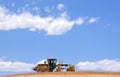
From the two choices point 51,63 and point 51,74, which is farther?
point 51,63

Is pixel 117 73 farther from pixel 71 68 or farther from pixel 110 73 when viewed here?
pixel 71 68

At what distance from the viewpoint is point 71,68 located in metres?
57.4

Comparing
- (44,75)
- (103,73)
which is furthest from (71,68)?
(103,73)

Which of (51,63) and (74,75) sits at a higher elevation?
(51,63)

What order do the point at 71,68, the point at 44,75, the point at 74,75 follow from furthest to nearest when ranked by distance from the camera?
the point at 71,68
the point at 44,75
the point at 74,75

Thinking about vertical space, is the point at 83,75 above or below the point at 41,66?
below

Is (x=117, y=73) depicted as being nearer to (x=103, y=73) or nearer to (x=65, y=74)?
(x=103, y=73)

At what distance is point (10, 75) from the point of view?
54781 millimetres

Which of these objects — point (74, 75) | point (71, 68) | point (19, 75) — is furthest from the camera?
point (71, 68)

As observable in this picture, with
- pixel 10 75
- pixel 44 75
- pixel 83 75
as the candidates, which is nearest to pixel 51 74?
pixel 44 75

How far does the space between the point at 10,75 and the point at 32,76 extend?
549 cm

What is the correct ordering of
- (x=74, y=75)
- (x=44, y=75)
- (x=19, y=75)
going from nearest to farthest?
(x=74, y=75) → (x=44, y=75) → (x=19, y=75)

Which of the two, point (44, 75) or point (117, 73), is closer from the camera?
point (117, 73)

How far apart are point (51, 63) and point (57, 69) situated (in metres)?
2.21
